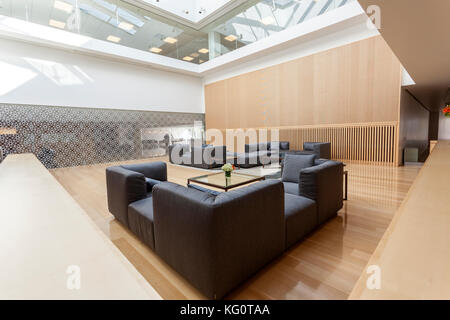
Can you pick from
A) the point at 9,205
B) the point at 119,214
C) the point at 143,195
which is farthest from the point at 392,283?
the point at 119,214

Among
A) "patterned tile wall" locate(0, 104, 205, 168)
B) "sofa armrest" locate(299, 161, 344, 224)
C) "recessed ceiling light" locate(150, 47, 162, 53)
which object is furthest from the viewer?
"recessed ceiling light" locate(150, 47, 162, 53)

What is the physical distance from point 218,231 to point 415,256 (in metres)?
0.89

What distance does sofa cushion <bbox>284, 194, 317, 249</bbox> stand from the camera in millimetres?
1933

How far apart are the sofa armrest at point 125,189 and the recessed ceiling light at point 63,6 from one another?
691 centimetres

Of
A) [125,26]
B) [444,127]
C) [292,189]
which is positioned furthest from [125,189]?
[444,127]

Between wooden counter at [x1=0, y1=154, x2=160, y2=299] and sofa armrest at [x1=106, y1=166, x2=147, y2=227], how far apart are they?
131 cm

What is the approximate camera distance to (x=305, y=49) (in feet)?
24.1

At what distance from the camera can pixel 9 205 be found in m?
1.00

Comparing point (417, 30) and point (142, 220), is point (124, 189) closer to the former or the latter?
point (142, 220)

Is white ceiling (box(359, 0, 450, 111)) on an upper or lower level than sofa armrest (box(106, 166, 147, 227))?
upper

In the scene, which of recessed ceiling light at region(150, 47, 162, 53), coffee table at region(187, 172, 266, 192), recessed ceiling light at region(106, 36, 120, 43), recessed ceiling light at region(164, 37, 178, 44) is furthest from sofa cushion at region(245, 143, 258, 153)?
recessed ceiling light at region(106, 36, 120, 43)

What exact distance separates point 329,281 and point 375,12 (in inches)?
89.2

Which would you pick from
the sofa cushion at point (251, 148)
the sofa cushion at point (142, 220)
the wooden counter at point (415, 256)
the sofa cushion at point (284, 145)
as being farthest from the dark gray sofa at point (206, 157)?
the wooden counter at point (415, 256)

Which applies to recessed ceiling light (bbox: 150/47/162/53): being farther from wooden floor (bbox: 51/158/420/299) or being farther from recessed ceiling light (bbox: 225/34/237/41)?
wooden floor (bbox: 51/158/420/299)
